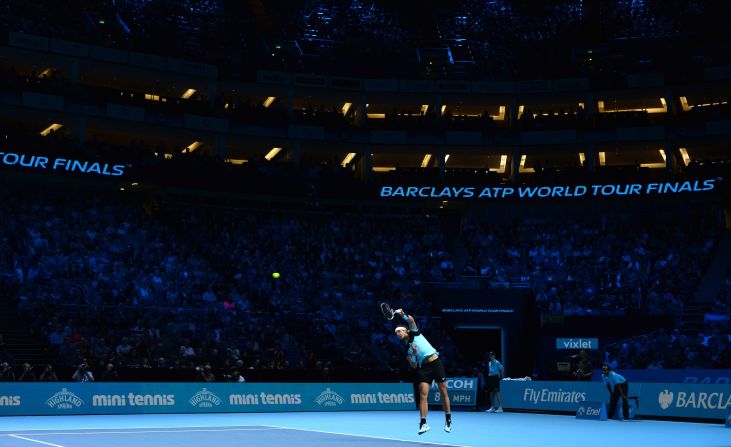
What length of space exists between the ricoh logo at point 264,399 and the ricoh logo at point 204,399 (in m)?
0.58

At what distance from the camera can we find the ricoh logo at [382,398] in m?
38.1

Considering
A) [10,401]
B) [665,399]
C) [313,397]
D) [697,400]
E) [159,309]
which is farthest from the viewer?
[159,309]

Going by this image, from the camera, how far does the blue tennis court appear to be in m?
20.0

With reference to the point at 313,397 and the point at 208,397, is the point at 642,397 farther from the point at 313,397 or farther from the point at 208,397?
the point at 208,397

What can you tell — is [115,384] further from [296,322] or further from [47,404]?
[296,322]

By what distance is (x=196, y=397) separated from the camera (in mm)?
34812

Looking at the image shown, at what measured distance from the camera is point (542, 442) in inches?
804

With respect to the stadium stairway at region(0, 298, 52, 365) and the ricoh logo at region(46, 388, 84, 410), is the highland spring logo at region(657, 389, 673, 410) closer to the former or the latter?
the ricoh logo at region(46, 388, 84, 410)

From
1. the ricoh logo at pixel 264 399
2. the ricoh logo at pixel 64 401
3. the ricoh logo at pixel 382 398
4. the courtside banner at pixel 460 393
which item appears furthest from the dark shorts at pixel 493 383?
the ricoh logo at pixel 64 401

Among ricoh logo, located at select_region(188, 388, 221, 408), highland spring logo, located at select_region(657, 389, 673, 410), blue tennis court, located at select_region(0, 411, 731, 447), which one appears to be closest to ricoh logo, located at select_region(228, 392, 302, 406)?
ricoh logo, located at select_region(188, 388, 221, 408)

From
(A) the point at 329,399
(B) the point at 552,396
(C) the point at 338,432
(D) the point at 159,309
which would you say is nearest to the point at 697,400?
(B) the point at 552,396

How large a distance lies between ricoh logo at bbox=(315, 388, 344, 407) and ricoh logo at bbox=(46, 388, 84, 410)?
9.41 meters

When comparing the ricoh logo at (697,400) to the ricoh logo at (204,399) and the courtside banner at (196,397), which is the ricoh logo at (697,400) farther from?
the ricoh logo at (204,399)

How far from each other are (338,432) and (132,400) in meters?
12.6
